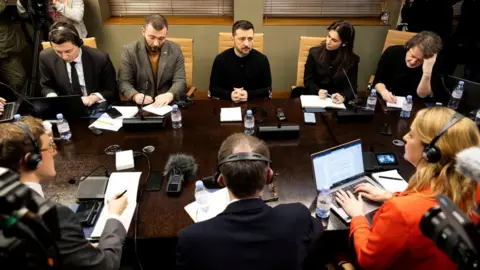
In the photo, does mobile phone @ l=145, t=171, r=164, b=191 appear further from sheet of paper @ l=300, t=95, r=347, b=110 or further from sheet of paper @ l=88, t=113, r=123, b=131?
sheet of paper @ l=300, t=95, r=347, b=110

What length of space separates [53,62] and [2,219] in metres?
2.25

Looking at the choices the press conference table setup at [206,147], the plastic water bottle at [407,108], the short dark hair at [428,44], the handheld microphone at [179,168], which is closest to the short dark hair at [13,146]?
the press conference table setup at [206,147]

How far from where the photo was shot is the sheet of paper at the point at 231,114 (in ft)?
8.03

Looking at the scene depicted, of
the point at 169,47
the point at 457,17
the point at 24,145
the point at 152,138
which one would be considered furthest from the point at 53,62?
the point at 457,17

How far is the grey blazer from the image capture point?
2943mm

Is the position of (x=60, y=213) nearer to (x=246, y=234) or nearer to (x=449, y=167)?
(x=246, y=234)

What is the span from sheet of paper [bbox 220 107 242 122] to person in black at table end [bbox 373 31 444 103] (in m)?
1.18

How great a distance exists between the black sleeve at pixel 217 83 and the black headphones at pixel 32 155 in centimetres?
181

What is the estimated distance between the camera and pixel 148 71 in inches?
118

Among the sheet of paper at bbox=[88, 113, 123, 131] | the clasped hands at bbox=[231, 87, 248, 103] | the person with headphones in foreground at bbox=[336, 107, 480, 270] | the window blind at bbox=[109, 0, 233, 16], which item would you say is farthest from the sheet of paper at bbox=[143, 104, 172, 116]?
the window blind at bbox=[109, 0, 233, 16]

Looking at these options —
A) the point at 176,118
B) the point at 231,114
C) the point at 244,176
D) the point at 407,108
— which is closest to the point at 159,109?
the point at 176,118

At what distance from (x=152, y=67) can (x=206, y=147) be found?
1236 mm

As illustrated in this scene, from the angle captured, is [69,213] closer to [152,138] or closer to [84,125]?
[152,138]

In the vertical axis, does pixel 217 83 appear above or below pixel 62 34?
below
